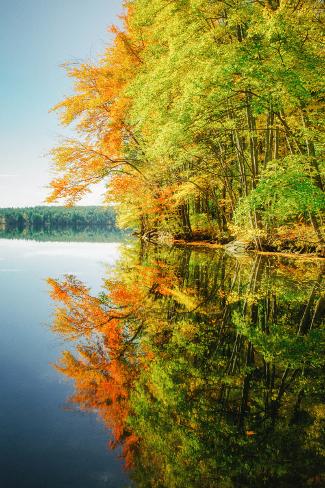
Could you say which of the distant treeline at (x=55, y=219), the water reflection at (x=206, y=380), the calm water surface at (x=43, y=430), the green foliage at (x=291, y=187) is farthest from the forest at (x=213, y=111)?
the distant treeline at (x=55, y=219)

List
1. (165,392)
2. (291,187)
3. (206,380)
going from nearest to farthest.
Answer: (165,392), (206,380), (291,187)

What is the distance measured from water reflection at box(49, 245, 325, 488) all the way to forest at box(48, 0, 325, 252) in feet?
21.4

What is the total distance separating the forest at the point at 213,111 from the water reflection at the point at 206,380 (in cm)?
651

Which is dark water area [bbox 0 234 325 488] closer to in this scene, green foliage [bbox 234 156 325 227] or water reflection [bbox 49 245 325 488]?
water reflection [bbox 49 245 325 488]

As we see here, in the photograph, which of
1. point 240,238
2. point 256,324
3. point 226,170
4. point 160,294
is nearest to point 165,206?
point 226,170

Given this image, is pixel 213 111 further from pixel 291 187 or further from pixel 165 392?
pixel 165 392

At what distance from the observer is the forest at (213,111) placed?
11188 mm

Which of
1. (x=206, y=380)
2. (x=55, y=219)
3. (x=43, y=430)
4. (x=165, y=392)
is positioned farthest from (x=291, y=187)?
(x=55, y=219)

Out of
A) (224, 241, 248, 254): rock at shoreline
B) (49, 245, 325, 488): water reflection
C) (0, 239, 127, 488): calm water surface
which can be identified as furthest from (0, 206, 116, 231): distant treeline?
(0, 239, 127, 488): calm water surface

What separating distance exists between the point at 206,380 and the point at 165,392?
1.64 ft

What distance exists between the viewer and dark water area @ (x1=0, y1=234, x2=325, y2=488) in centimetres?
266

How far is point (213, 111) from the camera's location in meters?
14.0

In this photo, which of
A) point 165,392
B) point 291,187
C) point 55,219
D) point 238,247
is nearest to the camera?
point 165,392

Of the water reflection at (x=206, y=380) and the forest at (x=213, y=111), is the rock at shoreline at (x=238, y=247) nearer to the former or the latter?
the forest at (x=213, y=111)
